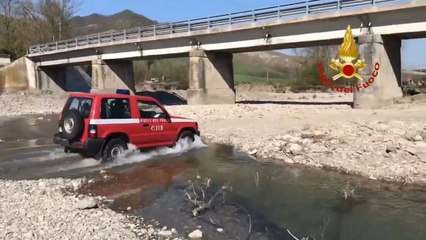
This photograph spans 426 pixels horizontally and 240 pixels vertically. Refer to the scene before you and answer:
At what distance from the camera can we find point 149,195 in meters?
10.1

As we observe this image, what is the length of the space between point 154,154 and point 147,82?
205 ft

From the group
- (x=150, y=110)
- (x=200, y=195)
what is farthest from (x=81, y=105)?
(x=200, y=195)

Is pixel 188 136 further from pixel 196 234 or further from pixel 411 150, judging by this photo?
A: pixel 196 234

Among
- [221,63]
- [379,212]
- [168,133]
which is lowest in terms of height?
[379,212]

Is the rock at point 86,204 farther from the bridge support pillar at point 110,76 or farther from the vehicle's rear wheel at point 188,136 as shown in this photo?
the bridge support pillar at point 110,76

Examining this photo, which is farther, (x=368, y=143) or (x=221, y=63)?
(x=221, y=63)

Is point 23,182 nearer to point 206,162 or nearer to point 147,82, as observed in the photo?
point 206,162

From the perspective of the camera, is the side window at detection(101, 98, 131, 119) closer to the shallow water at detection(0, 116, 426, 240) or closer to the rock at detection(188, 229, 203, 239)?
the shallow water at detection(0, 116, 426, 240)

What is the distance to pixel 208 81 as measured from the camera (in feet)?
125

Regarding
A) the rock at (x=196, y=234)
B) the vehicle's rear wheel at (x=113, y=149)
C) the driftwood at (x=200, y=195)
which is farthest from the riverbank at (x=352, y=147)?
the rock at (x=196, y=234)

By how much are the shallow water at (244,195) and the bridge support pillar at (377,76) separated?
13.9 m

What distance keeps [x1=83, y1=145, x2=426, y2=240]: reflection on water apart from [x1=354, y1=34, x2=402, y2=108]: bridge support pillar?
15.2 metres

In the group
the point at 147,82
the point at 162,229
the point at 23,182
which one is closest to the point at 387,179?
the point at 162,229

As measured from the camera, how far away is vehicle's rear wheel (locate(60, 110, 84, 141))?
489 inches
